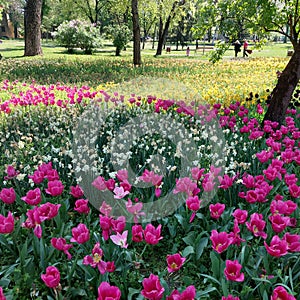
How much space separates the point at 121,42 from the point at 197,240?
26069 mm

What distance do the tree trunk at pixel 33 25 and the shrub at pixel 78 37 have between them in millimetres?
8510

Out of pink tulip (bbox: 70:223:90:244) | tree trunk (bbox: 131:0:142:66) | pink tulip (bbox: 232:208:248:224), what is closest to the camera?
pink tulip (bbox: 70:223:90:244)

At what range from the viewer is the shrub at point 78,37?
93.1 ft

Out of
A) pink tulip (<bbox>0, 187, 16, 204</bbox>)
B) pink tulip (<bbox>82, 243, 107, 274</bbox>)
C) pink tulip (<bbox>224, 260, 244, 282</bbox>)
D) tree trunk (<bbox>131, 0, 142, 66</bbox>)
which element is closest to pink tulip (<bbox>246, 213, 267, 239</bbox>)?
pink tulip (<bbox>224, 260, 244, 282</bbox>)

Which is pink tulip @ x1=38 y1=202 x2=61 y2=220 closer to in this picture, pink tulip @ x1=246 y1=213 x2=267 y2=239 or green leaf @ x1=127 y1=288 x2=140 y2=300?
green leaf @ x1=127 y1=288 x2=140 y2=300

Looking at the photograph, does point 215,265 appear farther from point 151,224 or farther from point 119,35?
point 119,35

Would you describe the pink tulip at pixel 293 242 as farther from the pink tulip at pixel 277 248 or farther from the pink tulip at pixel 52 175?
the pink tulip at pixel 52 175

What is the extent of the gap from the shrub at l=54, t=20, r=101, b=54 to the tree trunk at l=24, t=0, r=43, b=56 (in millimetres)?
8510

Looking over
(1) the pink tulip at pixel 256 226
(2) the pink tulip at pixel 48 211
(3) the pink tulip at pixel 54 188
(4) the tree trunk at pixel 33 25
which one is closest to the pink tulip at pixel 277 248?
(1) the pink tulip at pixel 256 226

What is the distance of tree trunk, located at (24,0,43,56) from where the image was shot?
1857cm

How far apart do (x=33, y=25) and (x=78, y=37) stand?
389 inches

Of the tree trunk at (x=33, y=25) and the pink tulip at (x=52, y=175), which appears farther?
the tree trunk at (x=33, y=25)

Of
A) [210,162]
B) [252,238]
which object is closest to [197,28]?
[210,162]

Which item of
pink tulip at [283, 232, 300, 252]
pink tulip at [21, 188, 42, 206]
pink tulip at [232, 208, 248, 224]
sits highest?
pink tulip at [21, 188, 42, 206]
